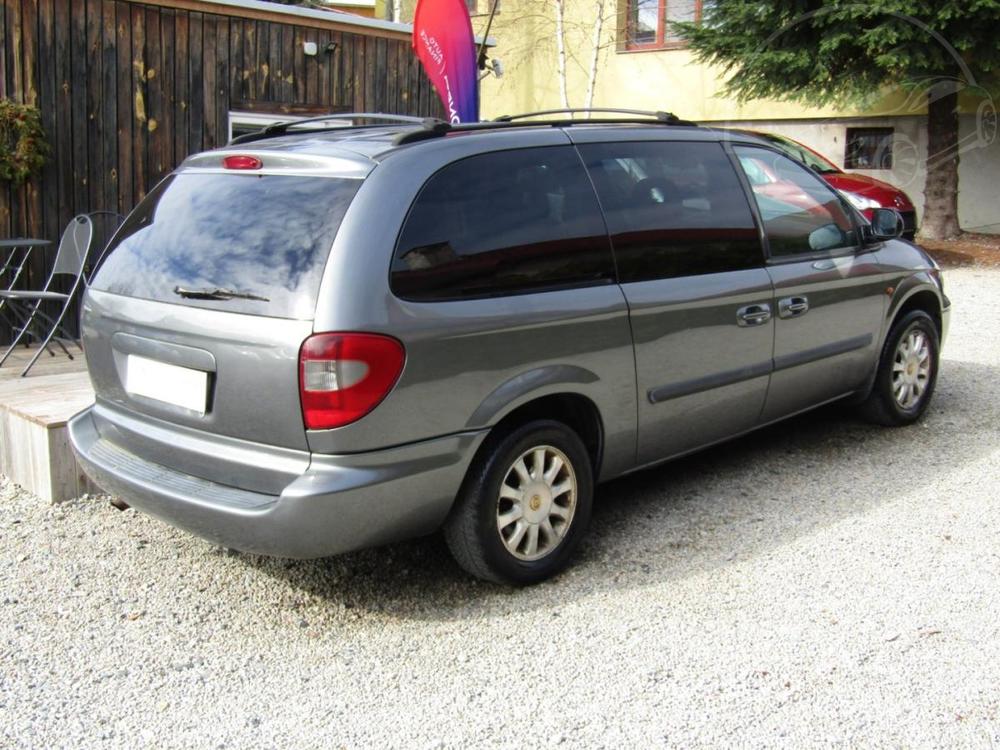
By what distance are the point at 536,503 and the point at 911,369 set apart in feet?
10.3

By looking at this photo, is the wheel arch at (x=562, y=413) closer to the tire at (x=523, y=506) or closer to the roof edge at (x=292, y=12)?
the tire at (x=523, y=506)

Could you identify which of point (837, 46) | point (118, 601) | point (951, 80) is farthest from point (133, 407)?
point (951, 80)

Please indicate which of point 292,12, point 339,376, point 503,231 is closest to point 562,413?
point 503,231

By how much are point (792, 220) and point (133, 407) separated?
10.6 feet

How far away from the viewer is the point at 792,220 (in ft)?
17.3

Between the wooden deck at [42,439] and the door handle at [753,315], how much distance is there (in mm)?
3128

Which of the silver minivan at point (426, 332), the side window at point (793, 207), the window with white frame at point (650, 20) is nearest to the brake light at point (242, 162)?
the silver minivan at point (426, 332)

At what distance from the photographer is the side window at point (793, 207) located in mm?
5125

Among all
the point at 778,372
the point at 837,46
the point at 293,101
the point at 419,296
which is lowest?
the point at 778,372

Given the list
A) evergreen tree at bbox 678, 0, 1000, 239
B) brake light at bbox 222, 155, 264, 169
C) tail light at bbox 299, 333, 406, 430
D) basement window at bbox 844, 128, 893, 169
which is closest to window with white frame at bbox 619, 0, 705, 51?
basement window at bbox 844, 128, 893, 169

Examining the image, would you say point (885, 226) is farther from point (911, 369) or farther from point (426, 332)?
point (426, 332)

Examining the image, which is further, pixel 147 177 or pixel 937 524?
pixel 147 177

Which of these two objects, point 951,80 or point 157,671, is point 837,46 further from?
point 157,671

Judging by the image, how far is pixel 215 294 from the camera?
3.59 metres
